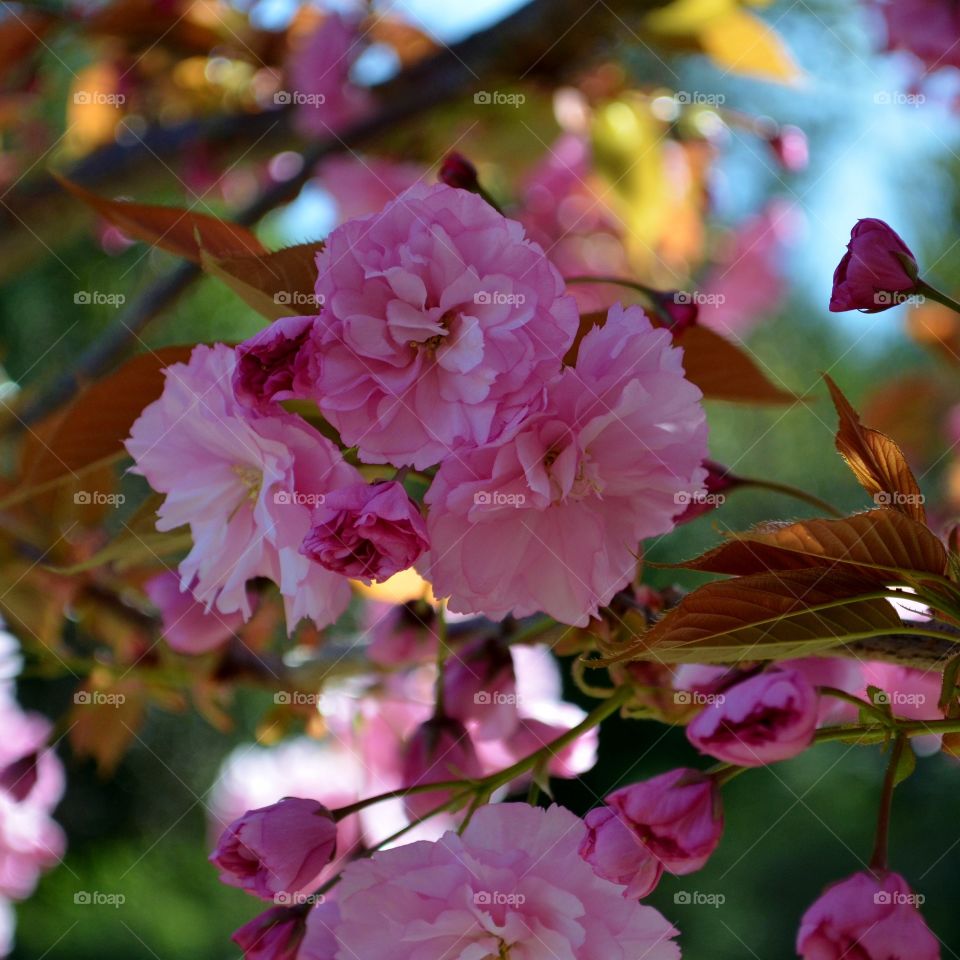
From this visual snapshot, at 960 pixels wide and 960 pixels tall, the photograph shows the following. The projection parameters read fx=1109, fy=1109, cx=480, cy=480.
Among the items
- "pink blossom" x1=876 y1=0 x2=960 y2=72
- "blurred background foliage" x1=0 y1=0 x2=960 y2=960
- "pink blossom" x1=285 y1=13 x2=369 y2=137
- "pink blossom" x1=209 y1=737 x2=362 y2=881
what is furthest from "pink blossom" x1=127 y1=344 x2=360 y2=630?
Result: "blurred background foliage" x1=0 y1=0 x2=960 y2=960

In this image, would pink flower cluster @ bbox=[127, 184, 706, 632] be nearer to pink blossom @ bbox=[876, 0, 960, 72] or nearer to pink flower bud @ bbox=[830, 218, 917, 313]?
pink flower bud @ bbox=[830, 218, 917, 313]

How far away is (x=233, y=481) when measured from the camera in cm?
44

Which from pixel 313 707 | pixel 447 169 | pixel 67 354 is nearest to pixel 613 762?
pixel 67 354

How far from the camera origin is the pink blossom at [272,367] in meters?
0.37

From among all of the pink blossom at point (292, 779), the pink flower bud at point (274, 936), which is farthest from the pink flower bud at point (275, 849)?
the pink blossom at point (292, 779)

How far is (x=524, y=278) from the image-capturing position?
0.39 m

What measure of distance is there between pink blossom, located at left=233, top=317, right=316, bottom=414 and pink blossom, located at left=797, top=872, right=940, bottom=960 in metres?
0.25

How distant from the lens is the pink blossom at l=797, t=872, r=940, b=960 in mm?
359

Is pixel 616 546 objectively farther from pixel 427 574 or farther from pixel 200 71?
pixel 200 71

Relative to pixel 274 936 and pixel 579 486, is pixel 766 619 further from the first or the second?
pixel 274 936

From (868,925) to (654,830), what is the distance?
0.24ft

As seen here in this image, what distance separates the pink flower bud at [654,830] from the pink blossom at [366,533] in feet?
0.39

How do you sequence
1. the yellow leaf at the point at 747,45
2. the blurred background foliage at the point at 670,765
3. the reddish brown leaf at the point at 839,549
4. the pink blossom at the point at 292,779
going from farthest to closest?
the blurred background foliage at the point at 670,765, the yellow leaf at the point at 747,45, the pink blossom at the point at 292,779, the reddish brown leaf at the point at 839,549

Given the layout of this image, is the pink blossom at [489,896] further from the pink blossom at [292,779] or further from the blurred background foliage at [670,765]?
the blurred background foliage at [670,765]
